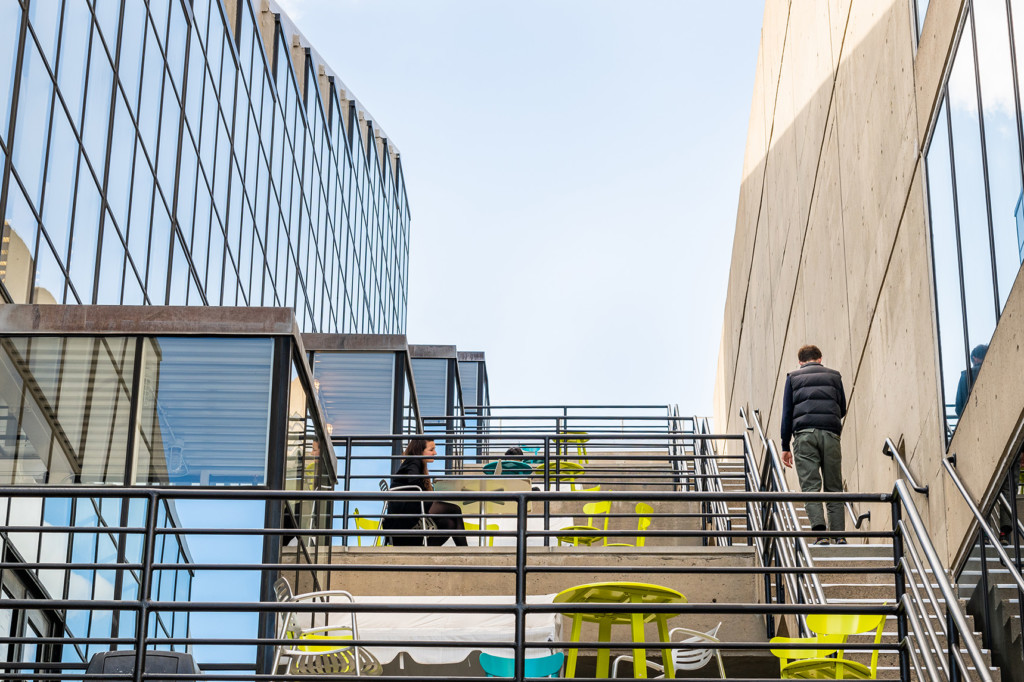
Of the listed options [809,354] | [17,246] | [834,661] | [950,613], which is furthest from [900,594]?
[17,246]

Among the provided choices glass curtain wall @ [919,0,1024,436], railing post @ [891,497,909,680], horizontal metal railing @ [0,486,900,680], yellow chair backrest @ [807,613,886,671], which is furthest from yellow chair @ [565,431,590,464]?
railing post @ [891,497,909,680]

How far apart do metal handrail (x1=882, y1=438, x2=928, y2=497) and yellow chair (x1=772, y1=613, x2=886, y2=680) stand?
2772mm

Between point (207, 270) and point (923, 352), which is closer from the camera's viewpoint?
point (923, 352)

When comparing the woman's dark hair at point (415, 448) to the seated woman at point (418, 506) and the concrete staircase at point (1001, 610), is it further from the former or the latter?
the concrete staircase at point (1001, 610)

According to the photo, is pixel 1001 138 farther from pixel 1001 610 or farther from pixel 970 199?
pixel 1001 610

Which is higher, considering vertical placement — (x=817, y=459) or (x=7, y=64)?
(x=7, y=64)

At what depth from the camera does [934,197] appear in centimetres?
1150

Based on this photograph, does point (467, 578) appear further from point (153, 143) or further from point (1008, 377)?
point (153, 143)

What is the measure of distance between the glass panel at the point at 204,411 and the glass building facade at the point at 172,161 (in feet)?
12.2

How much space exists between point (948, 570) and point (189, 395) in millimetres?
6139

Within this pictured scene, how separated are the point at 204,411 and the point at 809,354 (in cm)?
575

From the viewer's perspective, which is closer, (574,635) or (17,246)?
(574,635)

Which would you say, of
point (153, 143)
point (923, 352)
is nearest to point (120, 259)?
point (153, 143)

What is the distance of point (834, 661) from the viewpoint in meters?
7.86
